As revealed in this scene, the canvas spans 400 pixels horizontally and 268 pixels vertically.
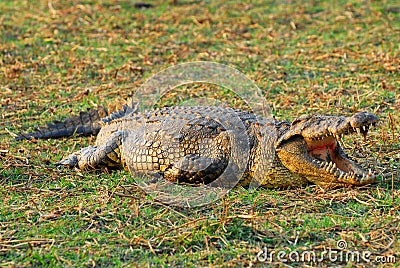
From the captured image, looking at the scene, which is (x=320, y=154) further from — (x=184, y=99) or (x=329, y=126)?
(x=184, y=99)

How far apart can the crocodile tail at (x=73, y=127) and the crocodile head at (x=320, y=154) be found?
2521mm

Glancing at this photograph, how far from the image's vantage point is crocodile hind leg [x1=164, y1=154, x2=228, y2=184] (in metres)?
5.27

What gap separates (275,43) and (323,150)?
483cm

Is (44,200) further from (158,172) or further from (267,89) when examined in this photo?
(267,89)

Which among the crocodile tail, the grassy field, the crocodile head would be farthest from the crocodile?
the crocodile tail

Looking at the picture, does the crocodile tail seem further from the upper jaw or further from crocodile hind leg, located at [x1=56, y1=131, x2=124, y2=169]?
the upper jaw

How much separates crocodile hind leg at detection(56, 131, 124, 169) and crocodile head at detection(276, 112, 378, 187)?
1.60 m

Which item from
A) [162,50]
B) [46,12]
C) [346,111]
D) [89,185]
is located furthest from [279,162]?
[46,12]

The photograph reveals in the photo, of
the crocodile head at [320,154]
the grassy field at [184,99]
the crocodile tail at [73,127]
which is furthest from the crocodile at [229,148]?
the crocodile tail at [73,127]

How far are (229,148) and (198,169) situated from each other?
0.31 m

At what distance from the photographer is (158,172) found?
5.55 m

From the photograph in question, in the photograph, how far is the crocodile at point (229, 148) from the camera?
16.1ft

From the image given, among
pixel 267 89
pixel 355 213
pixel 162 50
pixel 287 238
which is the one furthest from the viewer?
pixel 162 50

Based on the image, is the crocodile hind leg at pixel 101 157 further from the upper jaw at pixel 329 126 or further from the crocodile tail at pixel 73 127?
the upper jaw at pixel 329 126
